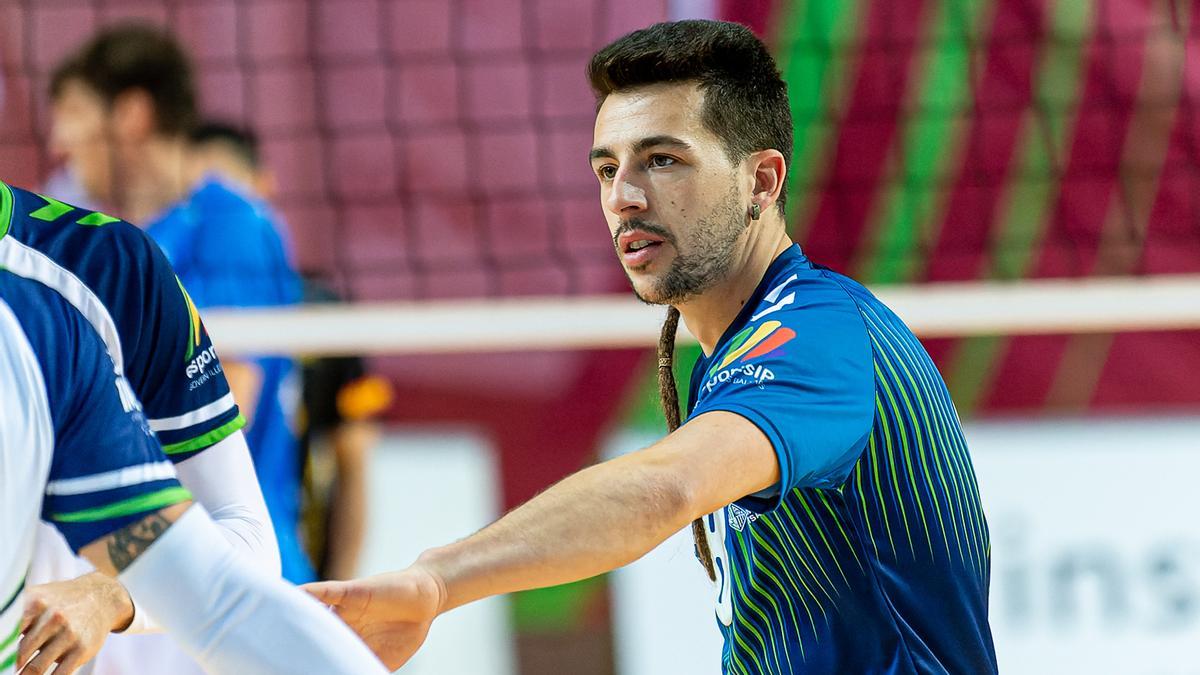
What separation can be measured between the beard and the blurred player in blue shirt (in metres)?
2.60

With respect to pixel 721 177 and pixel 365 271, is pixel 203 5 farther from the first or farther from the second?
pixel 721 177

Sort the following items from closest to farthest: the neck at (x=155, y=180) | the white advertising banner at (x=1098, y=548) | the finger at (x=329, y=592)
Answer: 1. the finger at (x=329, y=592)
2. the white advertising banner at (x=1098, y=548)
3. the neck at (x=155, y=180)

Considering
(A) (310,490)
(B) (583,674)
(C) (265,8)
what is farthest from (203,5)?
(B) (583,674)

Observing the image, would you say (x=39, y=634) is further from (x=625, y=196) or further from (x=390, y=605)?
(x=625, y=196)

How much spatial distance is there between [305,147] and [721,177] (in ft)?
13.4

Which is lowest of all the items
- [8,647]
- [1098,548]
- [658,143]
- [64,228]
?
[1098,548]

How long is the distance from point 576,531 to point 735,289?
2.21 ft

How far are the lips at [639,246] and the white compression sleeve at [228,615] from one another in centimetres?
82

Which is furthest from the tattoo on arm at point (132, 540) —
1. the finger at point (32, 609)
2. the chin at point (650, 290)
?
the chin at point (650, 290)

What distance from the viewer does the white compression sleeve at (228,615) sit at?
5.41 ft

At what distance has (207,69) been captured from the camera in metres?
6.19

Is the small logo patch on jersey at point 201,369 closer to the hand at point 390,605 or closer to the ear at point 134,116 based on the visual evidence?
the hand at point 390,605

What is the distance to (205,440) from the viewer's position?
83.5 inches

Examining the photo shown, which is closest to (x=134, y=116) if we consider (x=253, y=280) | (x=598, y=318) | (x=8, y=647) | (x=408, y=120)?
(x=253, y=280)
